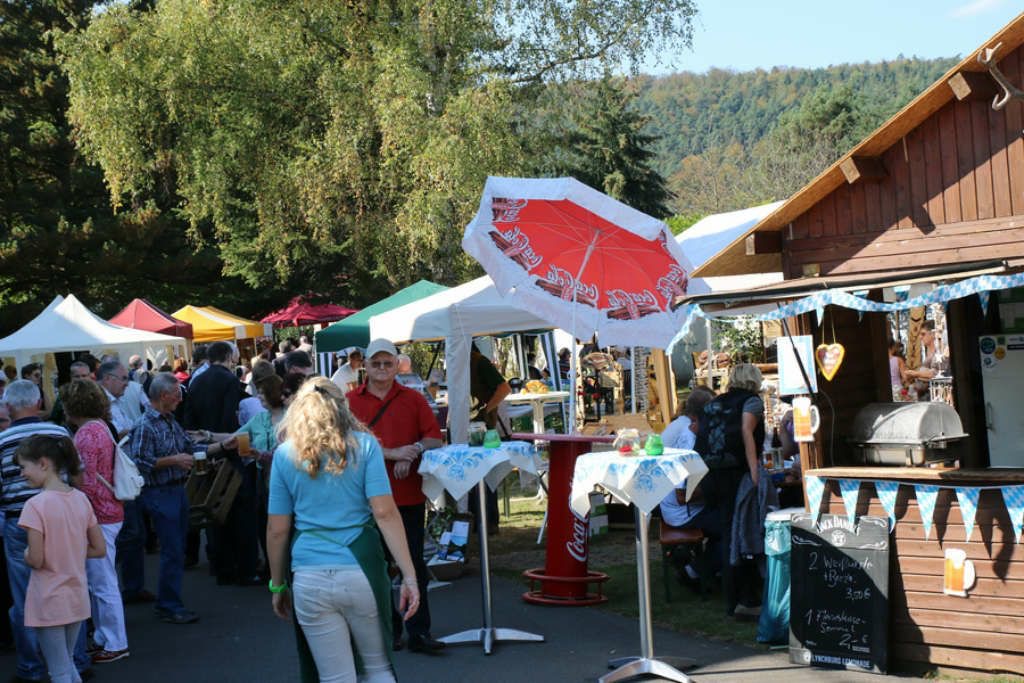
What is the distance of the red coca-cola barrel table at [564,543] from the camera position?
352 inches

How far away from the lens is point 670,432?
1013cm

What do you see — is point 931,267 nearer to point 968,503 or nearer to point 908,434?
point 908,434

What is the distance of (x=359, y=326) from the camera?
15.2 meters

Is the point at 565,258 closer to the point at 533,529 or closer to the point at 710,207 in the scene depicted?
the point at 533,529

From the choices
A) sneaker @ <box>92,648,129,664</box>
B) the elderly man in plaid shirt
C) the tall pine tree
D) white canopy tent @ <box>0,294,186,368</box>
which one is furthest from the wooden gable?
the tall pine tree

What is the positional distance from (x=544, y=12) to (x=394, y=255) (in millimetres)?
5963

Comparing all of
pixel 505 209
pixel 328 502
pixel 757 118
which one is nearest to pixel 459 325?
pixel 505 209

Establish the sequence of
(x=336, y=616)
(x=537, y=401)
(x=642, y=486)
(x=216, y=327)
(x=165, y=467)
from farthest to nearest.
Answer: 1. (x=216, y=327)
2. (x=537, y=401)
3. (x=165, y=467)
4. (x=642, y=486)
5. (x=336, y=616)

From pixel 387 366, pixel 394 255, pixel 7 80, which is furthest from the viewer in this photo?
pixel 7 80

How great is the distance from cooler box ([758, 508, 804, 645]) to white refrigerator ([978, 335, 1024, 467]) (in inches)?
69.9

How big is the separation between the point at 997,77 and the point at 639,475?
3.33 metres

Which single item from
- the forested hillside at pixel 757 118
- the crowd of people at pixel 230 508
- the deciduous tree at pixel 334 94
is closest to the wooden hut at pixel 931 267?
the crowd of people at pixel 230 508

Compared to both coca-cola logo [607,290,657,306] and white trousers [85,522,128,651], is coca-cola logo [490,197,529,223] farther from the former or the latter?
white trousers [85,522,128,651]

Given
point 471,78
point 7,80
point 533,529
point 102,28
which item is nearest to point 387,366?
point 533,529
